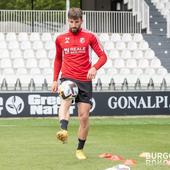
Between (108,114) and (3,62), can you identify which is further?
(3,62)

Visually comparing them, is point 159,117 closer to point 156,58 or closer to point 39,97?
point 39,97

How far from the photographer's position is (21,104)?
63.2ft

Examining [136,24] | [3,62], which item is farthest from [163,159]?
[136,24]

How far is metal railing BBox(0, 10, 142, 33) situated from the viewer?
85.6 ft

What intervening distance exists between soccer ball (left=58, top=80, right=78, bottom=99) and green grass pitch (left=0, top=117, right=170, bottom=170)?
35.7 inches

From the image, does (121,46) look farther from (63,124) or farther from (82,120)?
(63,124)

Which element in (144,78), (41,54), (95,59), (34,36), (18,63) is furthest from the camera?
(34,36)

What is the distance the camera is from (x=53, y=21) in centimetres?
2622

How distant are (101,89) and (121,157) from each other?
435 inches

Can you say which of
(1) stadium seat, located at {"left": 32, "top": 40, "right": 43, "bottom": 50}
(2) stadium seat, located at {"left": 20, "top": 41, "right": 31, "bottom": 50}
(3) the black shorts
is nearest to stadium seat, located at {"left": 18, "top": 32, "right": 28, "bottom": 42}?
(2) stadium seat, located at {"left": 20, "top": 41, "right": 31, "bottom": 50}

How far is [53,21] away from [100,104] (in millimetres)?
7367

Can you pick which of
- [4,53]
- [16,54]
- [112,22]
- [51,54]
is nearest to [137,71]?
[51,54]

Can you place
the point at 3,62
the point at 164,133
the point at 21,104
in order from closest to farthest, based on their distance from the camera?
the point at 164,133, the point at 21,104, the point at 3,62

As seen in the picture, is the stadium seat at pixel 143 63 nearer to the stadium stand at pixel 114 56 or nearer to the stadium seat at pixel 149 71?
the stadium stand at pixel 114 56
